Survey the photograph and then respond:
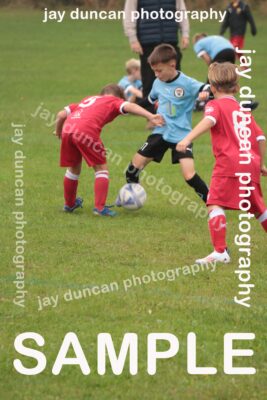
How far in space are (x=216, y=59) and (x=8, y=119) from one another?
3852mm

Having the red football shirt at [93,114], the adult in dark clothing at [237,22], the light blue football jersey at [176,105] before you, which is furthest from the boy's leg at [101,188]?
the adult in dark clothing at [237,22]

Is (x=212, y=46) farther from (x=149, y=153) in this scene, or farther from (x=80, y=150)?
(x=80, y=150)

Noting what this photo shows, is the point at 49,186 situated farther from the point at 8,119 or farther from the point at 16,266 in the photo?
the point at 8,119

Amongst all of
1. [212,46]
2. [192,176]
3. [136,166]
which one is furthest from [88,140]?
[212,46]

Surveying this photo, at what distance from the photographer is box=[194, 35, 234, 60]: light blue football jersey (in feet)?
61.8

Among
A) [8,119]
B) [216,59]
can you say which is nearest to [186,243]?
[8,119]

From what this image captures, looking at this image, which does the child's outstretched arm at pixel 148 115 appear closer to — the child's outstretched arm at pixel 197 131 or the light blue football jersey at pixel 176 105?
the light blue football jersey at pixel 176 105

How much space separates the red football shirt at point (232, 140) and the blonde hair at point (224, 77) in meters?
0.11

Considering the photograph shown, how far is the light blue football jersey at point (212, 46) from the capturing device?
1883 centimetres

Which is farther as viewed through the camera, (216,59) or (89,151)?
(216,59)

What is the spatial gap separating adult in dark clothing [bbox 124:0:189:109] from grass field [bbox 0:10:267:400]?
1.15 m

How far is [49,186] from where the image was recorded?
11.7 meters

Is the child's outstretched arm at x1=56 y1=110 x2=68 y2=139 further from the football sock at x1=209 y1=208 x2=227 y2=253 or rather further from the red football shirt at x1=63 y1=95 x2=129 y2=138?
the football sock at x1=209 y1=208 x2=227 y2=253

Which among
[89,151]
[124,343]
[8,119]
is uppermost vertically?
[8,119]
